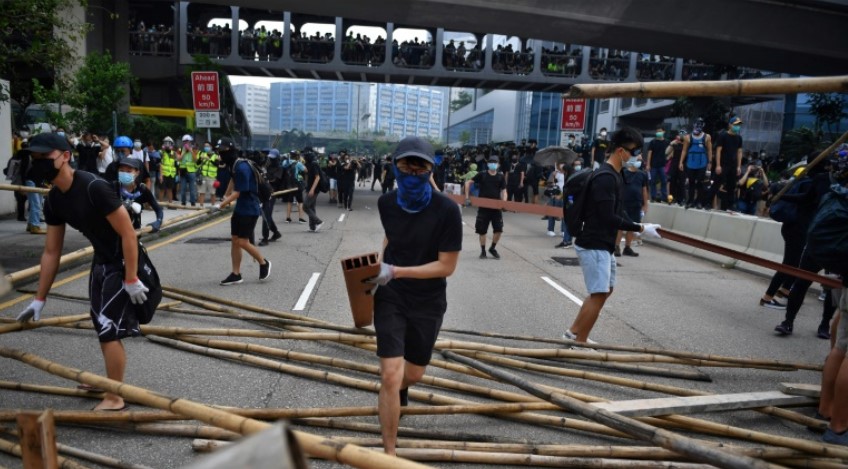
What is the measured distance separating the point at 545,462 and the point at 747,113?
4427 centimetres

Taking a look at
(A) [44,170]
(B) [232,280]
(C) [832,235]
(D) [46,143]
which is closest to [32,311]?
(A) [44,170]

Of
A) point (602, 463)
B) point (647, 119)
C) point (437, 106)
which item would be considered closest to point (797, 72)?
point (647, 119)

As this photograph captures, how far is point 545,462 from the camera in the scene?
3.53 m

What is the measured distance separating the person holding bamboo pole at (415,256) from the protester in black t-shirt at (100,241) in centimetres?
180

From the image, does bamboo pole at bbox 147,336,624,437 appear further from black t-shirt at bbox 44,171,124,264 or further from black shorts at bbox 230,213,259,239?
black shorts at bbox 230,213,259,239

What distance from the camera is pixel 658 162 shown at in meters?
17.8

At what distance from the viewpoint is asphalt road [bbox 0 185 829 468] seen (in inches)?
169

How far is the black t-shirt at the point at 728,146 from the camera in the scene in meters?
13.9

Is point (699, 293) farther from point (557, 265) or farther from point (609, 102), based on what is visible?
point (609, 102)

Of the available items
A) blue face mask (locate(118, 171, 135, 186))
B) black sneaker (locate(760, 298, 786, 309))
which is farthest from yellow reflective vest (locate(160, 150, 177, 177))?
black sneaker (locate(760, 298, 786, 309))

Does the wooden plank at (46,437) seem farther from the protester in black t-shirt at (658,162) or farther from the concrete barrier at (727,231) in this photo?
the protester in black t-shirt at (658,162)

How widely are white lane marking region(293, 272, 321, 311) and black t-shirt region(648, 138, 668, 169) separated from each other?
11.5 m

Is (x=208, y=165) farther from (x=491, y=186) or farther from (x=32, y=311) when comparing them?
(x=32, y=311)

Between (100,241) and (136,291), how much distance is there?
0.44 meters
